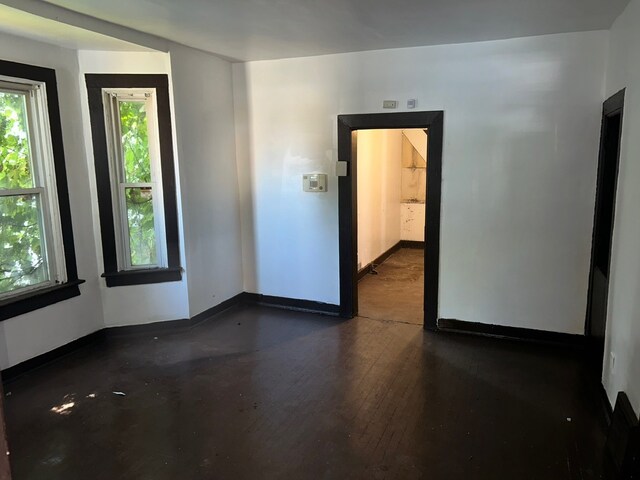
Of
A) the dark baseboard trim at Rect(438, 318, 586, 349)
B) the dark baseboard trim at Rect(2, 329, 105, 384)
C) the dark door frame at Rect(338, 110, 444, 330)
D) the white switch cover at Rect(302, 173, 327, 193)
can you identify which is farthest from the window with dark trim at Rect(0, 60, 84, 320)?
the dark baseboard trim at Rect(438, 318, 586, 349)

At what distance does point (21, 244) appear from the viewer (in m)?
3.49

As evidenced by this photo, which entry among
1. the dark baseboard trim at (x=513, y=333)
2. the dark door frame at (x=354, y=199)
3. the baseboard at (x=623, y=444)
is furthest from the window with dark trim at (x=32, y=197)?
the baseboard at (x=623, y=444)

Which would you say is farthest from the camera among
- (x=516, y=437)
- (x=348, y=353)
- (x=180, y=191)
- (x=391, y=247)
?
(x=391, y=247)

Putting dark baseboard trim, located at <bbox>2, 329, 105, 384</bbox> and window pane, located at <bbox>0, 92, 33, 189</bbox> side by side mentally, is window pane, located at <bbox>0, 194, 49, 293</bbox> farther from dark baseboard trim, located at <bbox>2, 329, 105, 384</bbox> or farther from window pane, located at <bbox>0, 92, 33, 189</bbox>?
dark baseboard trim, located at <bbox>2, 329, 105, 384</bbox>

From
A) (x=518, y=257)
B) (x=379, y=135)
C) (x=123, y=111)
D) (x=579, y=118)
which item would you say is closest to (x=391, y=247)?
(x=379, y=135)

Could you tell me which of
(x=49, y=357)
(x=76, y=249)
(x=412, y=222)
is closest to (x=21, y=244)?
(x=76, y=249)

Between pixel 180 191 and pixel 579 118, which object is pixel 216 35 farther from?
pixel 579 118

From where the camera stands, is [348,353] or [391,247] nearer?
[348,353]

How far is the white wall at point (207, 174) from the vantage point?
163 inches

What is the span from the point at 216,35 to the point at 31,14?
125 centimetres

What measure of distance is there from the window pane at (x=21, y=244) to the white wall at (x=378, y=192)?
3.50 meters

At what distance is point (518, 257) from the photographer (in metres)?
3.94

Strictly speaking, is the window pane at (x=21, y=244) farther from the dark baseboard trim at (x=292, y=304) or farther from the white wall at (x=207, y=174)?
the dark baseboard trim at (x=292, y=304)

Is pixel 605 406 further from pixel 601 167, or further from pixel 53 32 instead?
pixel 53 32
